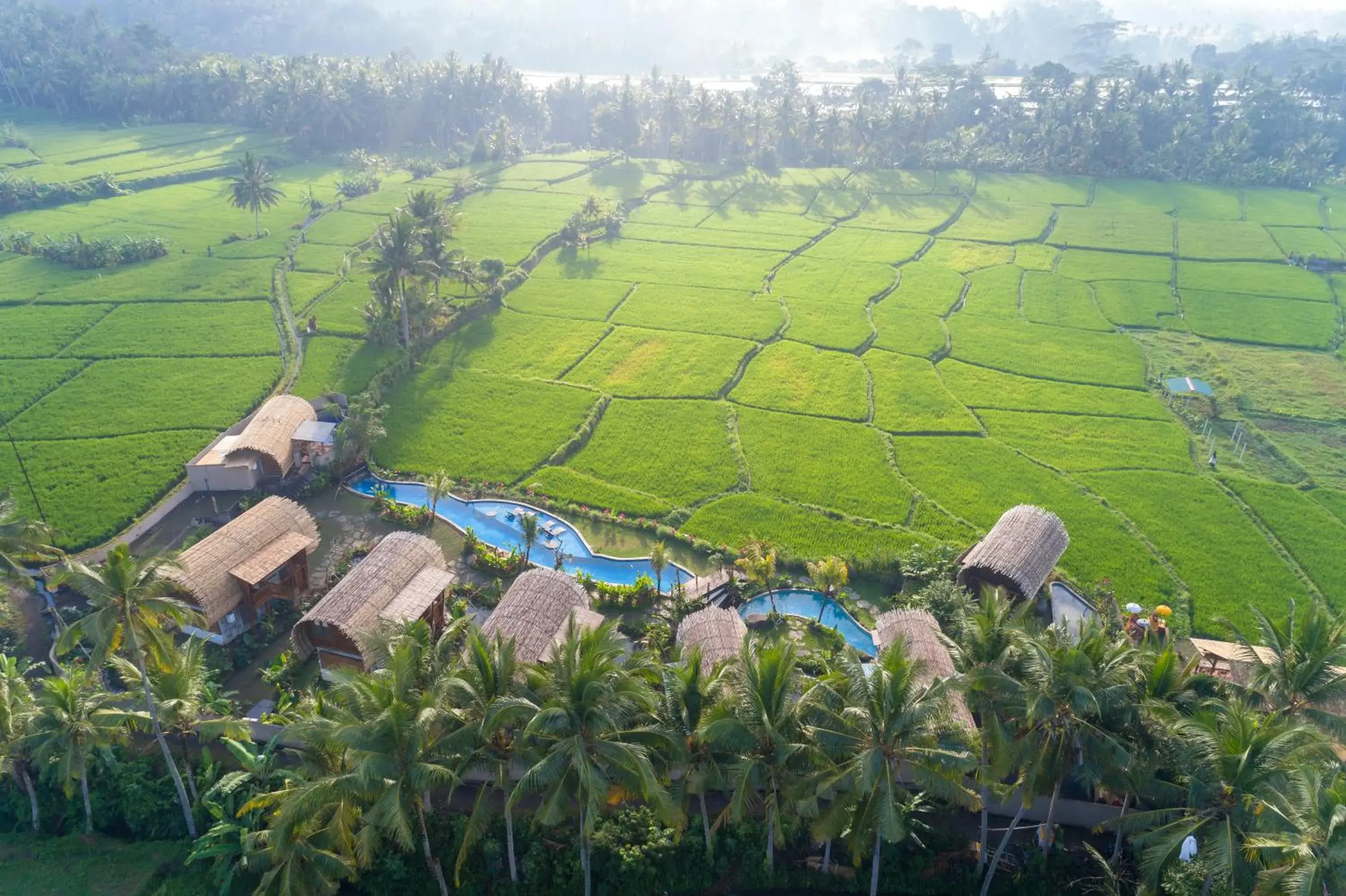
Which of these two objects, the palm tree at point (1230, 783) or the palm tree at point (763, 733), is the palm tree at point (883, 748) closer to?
the palm tree at point (763, 733)

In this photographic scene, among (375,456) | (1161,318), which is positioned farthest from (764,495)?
(1161,318)

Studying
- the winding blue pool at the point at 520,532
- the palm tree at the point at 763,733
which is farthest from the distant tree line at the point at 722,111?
the palm tree at the point at 763,733

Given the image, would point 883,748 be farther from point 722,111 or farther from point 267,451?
point 722,111

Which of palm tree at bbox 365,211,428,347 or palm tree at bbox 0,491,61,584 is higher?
palm tree at bbox 365,211,428,347

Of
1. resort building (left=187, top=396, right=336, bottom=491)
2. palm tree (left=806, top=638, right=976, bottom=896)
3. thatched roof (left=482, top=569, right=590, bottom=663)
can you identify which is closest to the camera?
palm tree (left=806, top=638, right=976, bottom=896)

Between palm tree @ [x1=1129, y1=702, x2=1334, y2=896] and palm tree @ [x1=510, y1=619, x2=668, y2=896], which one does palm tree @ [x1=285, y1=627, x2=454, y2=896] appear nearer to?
palm tree @ [x1=510, y1=619, x2=668, y2=896]

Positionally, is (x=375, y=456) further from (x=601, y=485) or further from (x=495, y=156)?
(x=495, y=156)

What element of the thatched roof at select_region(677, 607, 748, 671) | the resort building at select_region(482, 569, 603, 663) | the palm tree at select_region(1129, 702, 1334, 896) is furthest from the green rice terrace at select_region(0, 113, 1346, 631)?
the palm tree at select_region(1129, 702, 1334, 896)

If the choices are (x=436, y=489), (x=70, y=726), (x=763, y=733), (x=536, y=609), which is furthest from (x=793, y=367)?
(x=70, y=726)
